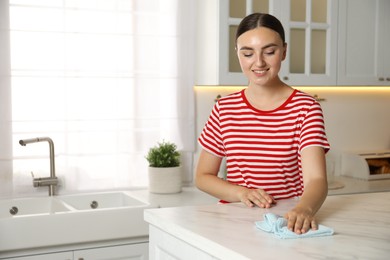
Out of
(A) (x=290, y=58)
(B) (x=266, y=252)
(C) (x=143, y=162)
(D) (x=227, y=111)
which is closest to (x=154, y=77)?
(C) (x=143, y=162)

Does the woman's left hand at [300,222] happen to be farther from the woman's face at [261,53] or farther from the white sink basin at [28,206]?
the white sink basin at [28,206]

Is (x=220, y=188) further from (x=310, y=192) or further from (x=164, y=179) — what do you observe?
(x=164, y=179)

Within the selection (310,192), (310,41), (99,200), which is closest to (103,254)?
(99,200)

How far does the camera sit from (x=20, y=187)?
9.58 feet

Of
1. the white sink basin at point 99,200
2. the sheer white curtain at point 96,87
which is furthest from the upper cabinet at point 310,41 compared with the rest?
the white sink basin at point 99,200

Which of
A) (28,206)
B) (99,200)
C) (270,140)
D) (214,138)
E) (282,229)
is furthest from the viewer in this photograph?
(99,200)

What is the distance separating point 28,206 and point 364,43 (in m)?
2.09

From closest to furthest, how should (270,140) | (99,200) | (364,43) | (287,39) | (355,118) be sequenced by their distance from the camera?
(270,140), (99,200), (287,39), (364,43), (355,118)

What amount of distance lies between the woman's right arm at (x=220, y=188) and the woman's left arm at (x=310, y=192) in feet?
0.40

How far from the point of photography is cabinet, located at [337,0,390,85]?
3457 mm

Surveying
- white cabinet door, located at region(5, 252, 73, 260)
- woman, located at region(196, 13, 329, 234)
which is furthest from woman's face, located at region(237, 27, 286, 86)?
white cabinet door, located at region(5, 252, 73, 260)

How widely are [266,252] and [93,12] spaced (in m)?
2.13

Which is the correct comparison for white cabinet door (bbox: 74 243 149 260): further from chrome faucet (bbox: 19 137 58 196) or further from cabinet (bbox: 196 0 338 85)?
cabinet (bbox: 196 0 338 85)

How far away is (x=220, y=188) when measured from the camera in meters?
1.77
